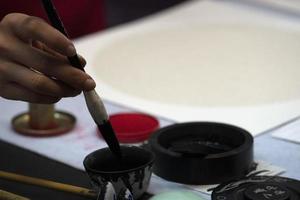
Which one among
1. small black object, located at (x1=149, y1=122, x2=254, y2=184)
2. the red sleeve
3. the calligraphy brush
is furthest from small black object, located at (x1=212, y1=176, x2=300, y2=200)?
the red sleeve

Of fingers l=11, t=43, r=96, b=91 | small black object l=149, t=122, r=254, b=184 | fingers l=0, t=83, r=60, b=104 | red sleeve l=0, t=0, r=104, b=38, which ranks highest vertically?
fingers l=11, t=43, r=96, b=91

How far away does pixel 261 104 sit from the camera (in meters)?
1.26

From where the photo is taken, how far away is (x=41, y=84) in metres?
0.86

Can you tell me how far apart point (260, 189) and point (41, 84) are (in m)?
0.31

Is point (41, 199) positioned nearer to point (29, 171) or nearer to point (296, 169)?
point (29, 171)

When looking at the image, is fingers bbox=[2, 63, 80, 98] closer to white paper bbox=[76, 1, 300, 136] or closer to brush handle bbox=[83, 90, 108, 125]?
brush handle bbox=[83, 90, 108, 125]

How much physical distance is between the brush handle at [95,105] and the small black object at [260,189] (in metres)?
0.18

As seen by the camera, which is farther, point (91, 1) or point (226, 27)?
point (91, 1)

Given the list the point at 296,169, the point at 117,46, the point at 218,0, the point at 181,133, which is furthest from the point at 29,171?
the point at 218,0

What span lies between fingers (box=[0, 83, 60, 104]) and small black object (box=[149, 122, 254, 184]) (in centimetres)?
17

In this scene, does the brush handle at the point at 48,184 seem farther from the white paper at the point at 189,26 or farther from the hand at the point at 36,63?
the white paper at the point at 189,26

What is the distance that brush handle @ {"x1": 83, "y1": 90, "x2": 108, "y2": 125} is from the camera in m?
0.83

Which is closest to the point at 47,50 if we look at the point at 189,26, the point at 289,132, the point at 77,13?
the point at 289,132

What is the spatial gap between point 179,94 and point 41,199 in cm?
50
